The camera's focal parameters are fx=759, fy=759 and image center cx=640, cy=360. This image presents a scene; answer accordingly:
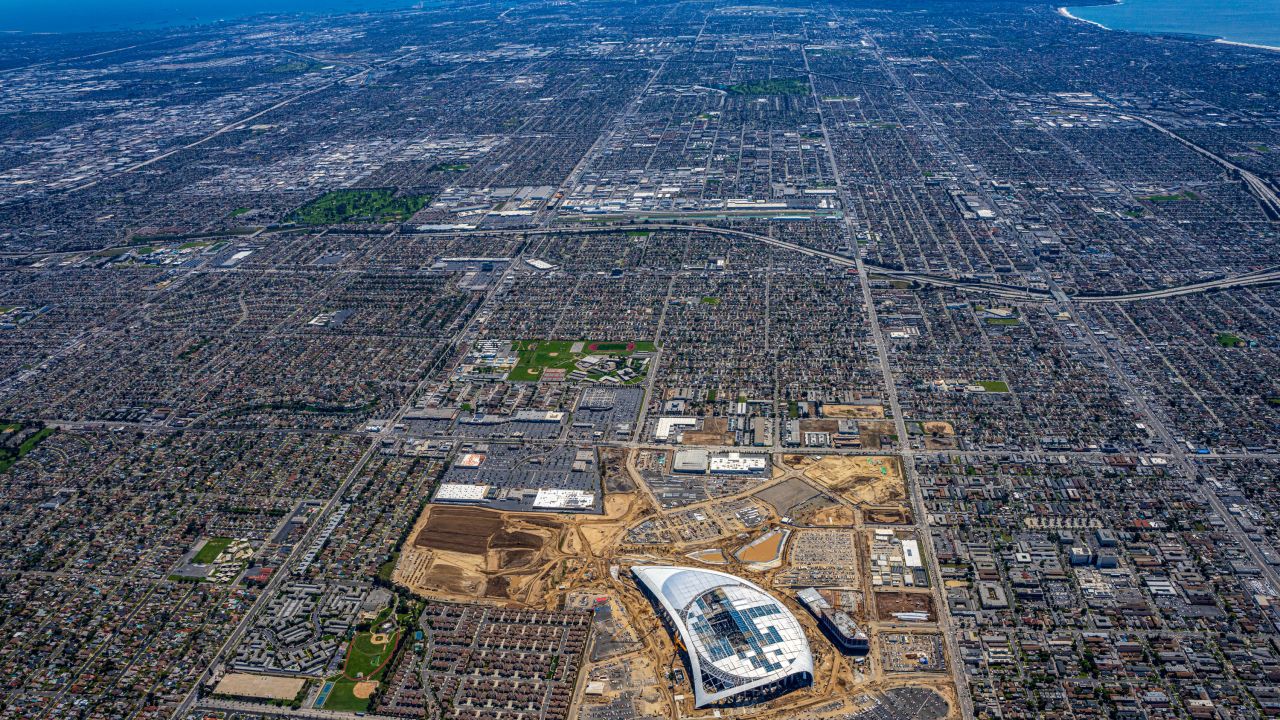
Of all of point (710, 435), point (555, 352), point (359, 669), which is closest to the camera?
point (359, 669)

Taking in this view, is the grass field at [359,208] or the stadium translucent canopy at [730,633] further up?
the grass field at [359,208]

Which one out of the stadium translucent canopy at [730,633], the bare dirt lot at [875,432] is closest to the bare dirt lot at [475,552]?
the stadium translucent canopy at [730,633]

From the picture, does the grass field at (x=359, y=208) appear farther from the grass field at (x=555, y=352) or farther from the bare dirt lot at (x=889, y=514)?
the bare dirt lot at (x=889, y=514)

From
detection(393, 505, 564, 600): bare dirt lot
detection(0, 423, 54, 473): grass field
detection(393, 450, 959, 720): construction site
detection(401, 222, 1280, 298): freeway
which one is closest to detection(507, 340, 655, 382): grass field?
detection(393, 450, 959, 720): construction site

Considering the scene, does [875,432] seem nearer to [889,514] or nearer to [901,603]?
[889,514]

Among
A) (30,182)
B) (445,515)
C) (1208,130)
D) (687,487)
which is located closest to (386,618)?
(445,515)

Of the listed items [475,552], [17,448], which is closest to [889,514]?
[475,552]
